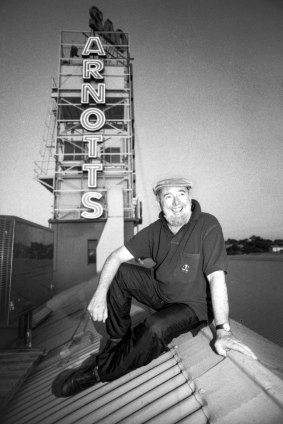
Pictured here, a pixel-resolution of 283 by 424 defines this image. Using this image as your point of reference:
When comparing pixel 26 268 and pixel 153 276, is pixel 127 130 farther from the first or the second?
pixel 153 276

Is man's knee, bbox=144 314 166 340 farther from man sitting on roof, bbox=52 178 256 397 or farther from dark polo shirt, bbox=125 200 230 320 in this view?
dark polo shirt, bbox=125 200 230 320

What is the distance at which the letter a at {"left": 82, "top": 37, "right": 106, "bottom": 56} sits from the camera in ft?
72.6

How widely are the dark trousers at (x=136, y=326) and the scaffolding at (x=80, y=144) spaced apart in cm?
1698

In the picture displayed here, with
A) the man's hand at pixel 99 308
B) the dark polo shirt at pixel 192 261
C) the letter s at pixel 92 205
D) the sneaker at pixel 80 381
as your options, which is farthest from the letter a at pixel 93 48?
the sneaker at pixel 80 381

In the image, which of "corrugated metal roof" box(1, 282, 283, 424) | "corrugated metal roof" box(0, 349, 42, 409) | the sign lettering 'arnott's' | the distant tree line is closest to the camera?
"corrugated metal roof" box(1, 282, 283, 424)

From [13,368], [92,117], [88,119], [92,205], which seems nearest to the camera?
[13,368]

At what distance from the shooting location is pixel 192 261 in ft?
9.80

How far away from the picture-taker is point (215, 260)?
277cm

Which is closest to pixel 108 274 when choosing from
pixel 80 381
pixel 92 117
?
pixel 80 381

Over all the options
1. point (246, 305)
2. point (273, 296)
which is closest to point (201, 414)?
point (246, 305)

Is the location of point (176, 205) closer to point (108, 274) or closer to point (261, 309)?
point (108, 274)

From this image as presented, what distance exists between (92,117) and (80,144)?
2.64 metres

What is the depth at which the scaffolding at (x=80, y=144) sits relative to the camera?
21.0 m

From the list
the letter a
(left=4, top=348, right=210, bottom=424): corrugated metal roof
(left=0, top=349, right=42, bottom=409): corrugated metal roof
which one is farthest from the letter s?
(left=4, top=348, right=210, bottom=424): corrugated metal roof
